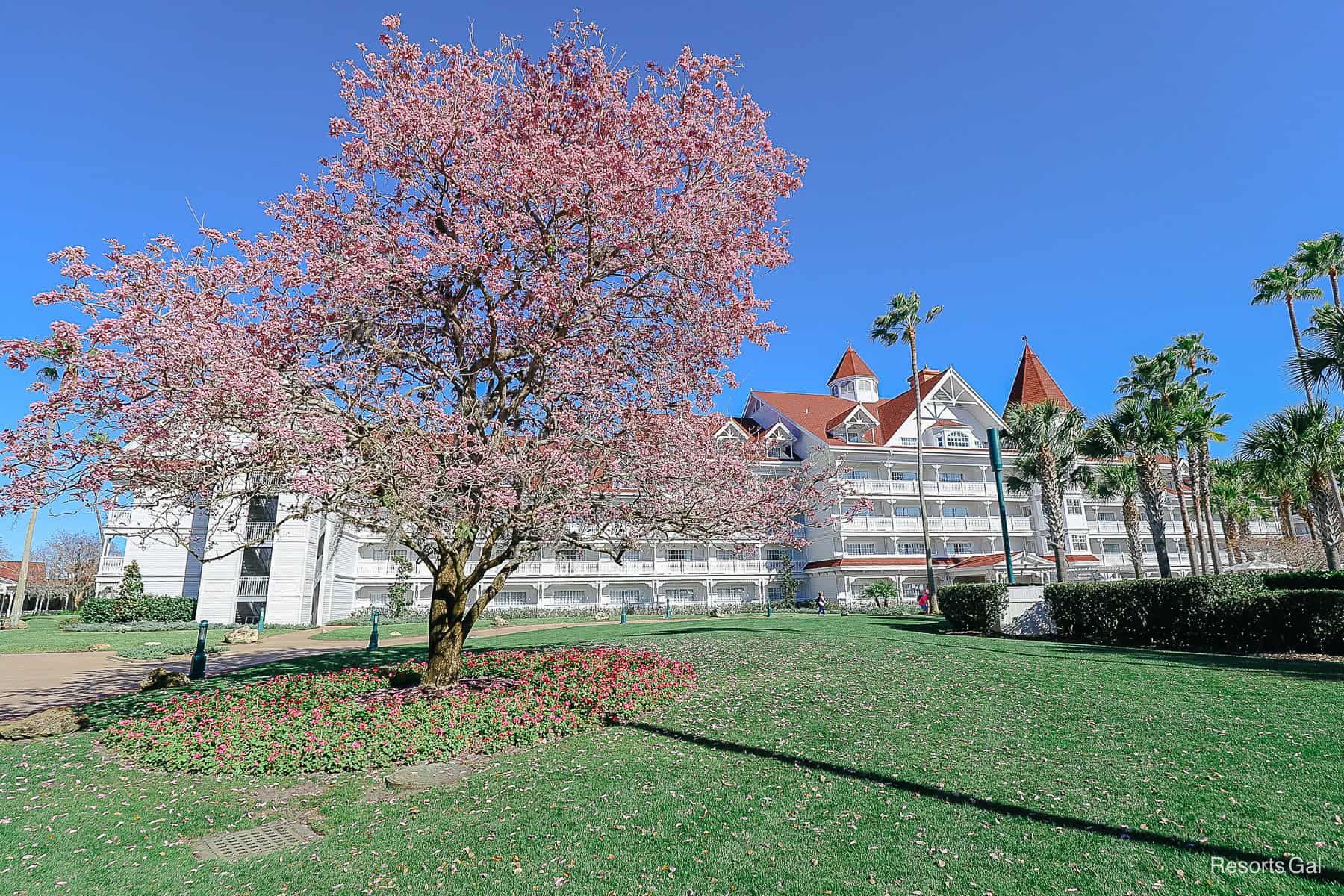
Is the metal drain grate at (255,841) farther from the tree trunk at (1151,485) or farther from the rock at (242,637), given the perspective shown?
the tree trunk at (1151,485)

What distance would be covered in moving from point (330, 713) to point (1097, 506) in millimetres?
63639

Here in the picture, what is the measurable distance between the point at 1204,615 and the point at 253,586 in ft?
147

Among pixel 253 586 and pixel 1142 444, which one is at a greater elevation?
pixel 1142 444

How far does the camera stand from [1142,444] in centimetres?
3184

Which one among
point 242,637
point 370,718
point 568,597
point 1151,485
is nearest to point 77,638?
point 242,637

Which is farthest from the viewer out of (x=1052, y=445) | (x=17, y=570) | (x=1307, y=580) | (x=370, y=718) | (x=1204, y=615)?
(x=17, y=570)

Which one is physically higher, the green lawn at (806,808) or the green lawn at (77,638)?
the green lawn at (77,638)

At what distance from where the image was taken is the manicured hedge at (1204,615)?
16.5 m

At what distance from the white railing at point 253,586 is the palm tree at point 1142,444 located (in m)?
45.6

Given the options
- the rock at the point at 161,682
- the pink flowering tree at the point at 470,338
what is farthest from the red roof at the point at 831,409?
the rock at the point at 161,682

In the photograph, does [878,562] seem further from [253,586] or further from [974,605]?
[253,586]

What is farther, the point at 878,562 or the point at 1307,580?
the point at 878,562

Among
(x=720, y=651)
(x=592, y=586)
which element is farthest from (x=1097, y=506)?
(x=720, y=651)

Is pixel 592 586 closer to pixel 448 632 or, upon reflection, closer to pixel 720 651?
pixel 720 651
